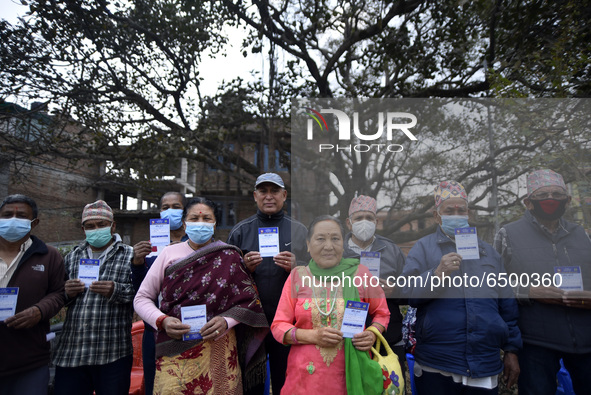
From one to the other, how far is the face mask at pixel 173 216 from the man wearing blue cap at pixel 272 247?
0.62m

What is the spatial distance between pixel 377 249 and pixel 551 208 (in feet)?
4.05

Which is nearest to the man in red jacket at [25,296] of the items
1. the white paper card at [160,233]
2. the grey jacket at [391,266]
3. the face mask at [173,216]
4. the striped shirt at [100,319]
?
the striped shirt at [100,319]

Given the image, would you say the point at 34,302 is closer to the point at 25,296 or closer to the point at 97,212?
the point at 25,296

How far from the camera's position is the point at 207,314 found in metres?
2.45

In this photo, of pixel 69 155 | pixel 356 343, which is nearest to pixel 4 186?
pixel 69 155

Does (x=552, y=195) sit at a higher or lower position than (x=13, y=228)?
higher

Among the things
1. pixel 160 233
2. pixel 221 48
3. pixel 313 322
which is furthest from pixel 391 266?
pixel 221 48

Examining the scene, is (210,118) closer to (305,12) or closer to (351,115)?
(305,12)

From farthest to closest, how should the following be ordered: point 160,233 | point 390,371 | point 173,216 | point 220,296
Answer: point 173,216 < point 160,233 < point 220,296 < point 390,371

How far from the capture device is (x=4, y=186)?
954 cm

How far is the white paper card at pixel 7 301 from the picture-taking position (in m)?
2.45

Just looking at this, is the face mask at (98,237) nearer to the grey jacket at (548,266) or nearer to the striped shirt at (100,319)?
the striped shirt at (100,319)

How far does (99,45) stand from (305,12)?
13.8 ft

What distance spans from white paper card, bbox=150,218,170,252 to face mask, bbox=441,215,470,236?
85.4 inches
